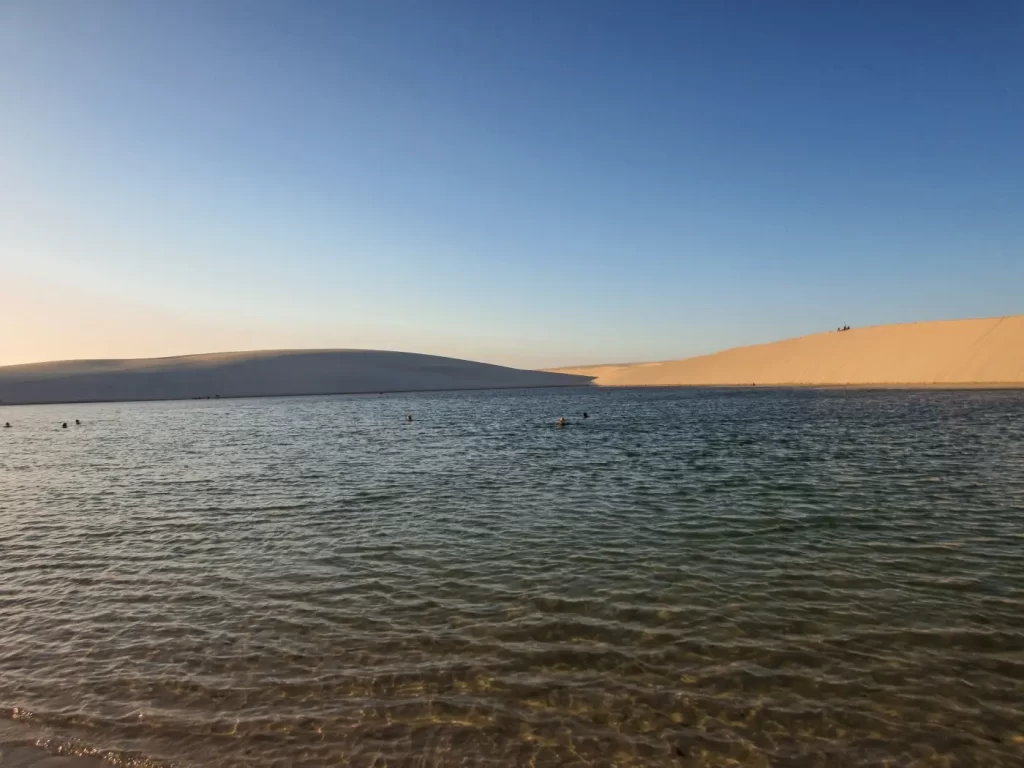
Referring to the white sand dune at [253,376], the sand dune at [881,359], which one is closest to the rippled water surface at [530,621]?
the sand dune at [881,359]

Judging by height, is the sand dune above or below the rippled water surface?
above

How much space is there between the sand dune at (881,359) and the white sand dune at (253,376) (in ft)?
124

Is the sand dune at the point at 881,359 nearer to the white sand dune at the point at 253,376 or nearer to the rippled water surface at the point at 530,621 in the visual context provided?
the white sand dune at the point at 253,376

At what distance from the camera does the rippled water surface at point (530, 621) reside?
18.1ft

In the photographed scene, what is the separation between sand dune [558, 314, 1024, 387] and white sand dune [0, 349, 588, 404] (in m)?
37.8

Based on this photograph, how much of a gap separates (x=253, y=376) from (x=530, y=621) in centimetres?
11286

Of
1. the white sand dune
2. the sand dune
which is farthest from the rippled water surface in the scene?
the white sand dune

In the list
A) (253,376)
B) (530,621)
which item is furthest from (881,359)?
(253,376)

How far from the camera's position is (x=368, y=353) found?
447 ft

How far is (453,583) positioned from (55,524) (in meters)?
10.6

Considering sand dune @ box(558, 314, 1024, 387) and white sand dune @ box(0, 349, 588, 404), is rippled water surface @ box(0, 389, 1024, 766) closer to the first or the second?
sand dune @ box(558, 314, 1024, 387)

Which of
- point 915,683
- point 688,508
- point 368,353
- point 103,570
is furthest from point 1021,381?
point 368,353

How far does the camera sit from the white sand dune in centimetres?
9775

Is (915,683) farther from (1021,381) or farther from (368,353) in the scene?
(368,353)
